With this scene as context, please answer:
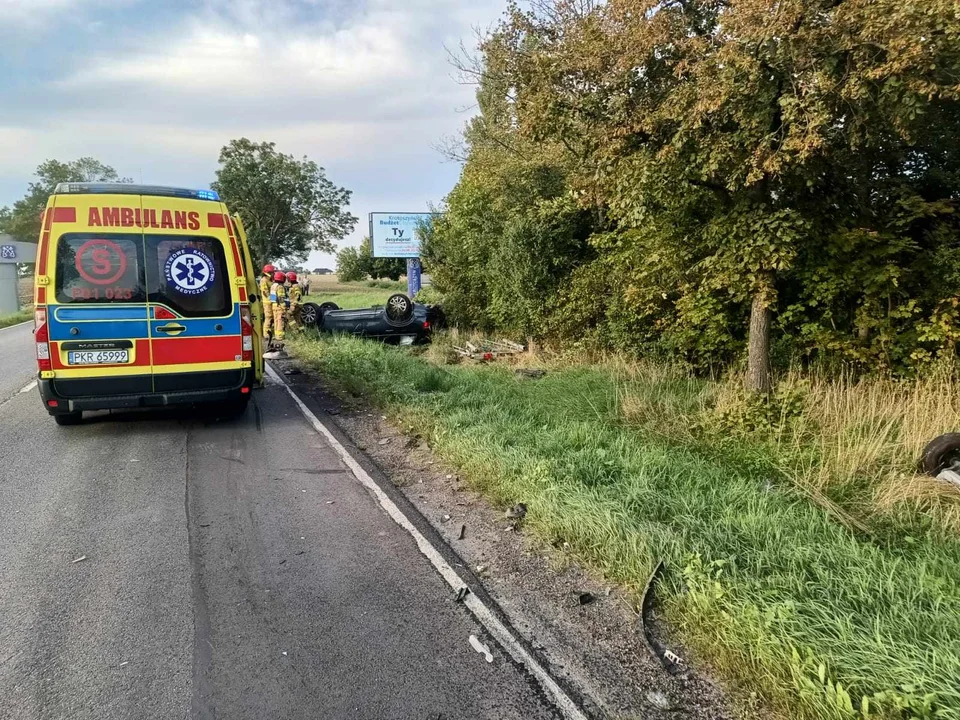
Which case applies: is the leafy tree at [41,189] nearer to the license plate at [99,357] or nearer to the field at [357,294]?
the field at [357,294]

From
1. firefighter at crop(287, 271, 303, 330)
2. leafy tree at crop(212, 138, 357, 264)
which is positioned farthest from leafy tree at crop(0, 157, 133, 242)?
firefighter at crop(287, 271, 303, 330)

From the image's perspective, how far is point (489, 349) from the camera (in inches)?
541

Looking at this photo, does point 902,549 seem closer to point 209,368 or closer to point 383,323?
point 209,368

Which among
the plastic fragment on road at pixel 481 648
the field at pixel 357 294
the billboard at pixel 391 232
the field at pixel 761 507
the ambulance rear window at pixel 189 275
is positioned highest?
the billboard at pixel 391 232

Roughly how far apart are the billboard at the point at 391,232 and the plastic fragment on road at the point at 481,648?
27566 millimetres

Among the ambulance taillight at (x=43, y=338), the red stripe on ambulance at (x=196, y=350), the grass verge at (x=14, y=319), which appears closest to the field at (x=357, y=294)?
the grass verge at (x=14, y=319)

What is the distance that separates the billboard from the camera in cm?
3006

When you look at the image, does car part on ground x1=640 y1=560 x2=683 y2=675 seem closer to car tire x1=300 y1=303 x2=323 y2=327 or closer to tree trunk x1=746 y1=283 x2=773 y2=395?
tree trunk x1=746 y1=283 x2=773 y2=395

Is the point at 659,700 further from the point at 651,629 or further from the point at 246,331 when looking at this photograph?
the point at 246,331

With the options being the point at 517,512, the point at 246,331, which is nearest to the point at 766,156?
the point at 517,512

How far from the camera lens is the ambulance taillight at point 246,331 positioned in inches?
288

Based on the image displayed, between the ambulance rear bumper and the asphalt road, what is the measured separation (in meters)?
0.77

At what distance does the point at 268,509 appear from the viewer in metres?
5.00

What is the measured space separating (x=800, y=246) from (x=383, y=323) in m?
9.84
